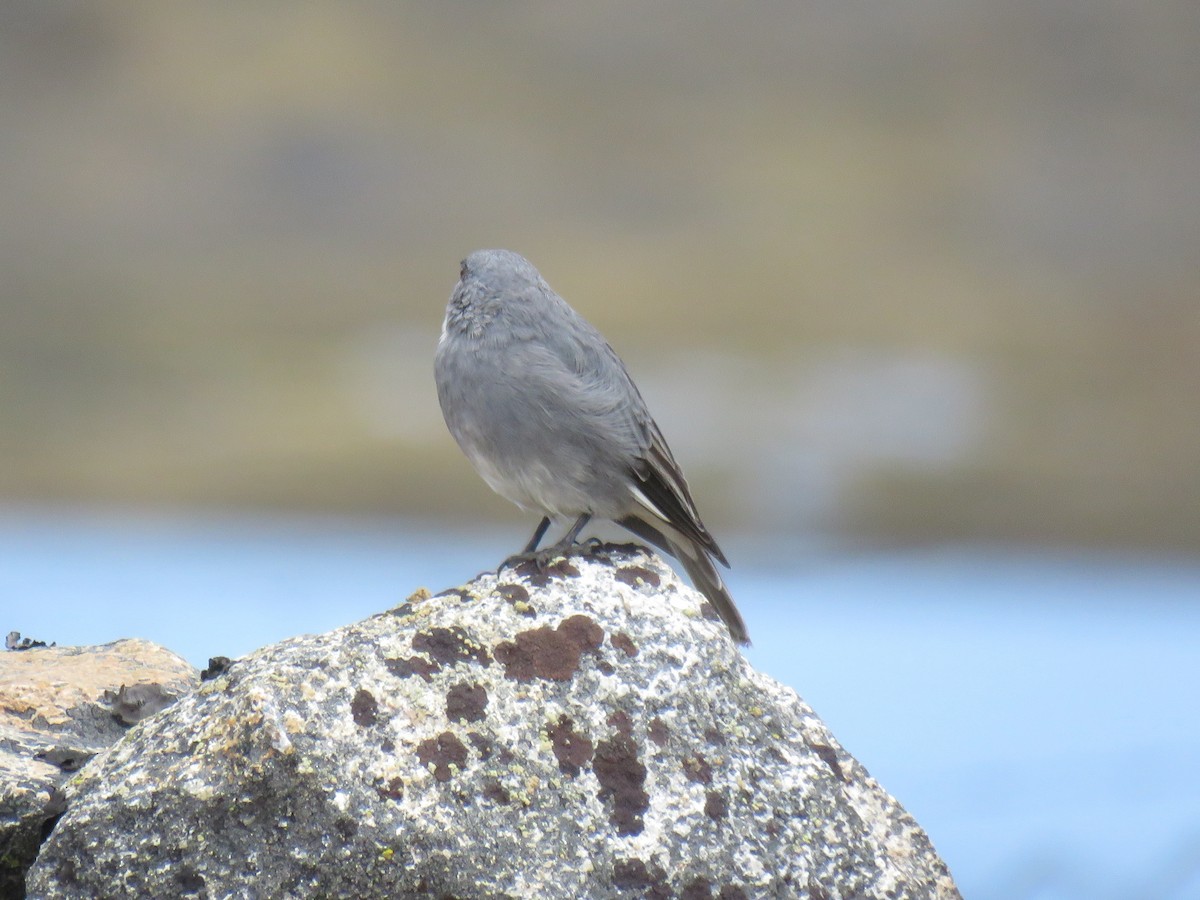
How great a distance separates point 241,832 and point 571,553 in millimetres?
1425

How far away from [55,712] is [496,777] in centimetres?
165

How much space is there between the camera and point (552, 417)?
4961mm

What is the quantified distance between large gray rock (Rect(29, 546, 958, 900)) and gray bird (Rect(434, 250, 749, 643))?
945 millimetres

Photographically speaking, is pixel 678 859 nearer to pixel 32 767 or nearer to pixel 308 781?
pixel 308 781

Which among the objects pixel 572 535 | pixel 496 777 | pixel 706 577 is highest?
pixel 706 577

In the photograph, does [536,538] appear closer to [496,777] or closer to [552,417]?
[552,417]

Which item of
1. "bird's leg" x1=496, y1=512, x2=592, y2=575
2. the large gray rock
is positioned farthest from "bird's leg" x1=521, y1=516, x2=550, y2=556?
the large gray rock

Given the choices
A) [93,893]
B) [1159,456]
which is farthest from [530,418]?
[1159,456]

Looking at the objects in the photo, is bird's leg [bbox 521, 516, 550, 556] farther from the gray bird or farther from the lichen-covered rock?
the lichen-covered rock

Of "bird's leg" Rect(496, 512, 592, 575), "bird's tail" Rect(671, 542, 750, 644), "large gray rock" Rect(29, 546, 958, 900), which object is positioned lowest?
"large gray rock" Rect(29, 546, 958, 900)

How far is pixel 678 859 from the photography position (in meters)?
3.55

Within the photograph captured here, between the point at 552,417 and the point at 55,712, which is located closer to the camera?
the point at 55,712

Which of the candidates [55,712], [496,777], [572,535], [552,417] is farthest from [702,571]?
[55,712]

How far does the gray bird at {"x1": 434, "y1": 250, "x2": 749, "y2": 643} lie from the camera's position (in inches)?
195
